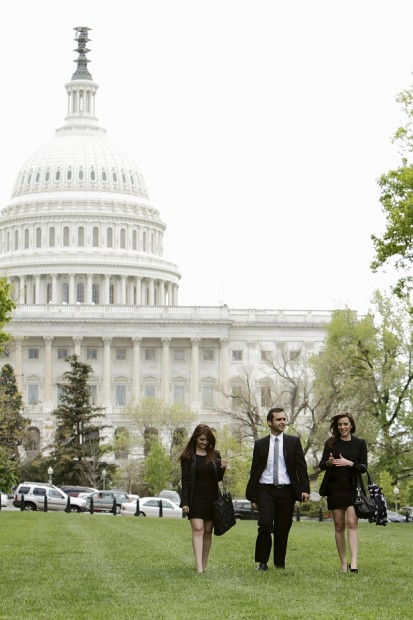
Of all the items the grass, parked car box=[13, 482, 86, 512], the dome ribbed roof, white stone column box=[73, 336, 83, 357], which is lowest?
the grass

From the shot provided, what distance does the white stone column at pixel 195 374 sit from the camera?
158 meters

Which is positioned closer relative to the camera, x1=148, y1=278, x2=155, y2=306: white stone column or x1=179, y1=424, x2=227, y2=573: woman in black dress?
x1=179, y1=424, x2=227, y2=573: woman in black dress

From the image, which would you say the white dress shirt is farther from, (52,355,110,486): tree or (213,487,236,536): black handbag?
(52,355,110,486): tree

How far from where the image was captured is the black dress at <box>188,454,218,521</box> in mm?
21875

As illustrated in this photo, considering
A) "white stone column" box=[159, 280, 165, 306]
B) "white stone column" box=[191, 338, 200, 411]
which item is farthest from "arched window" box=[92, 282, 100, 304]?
"white stone column" box=[191, 338, 200, 411]

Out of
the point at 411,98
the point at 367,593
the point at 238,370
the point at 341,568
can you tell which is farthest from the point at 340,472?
the point at 238,370

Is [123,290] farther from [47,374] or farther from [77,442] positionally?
[77,442]

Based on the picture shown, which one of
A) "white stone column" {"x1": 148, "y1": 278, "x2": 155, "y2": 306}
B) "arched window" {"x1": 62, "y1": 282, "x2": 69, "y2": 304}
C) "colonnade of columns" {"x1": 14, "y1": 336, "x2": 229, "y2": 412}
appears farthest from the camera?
"white stone column" {"x1": 148, "y1": 278, "x2": 155, "y2": 306}

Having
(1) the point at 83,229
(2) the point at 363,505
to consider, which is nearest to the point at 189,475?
(2) the point at 363,505

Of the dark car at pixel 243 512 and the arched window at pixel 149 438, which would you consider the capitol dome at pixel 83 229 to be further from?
the dark car at pixel 243 512

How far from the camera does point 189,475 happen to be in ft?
71.6

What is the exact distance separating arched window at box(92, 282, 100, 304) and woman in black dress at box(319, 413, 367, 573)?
15570cm

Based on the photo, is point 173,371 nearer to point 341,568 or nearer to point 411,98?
point 411,98

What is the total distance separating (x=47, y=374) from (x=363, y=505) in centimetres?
13740
